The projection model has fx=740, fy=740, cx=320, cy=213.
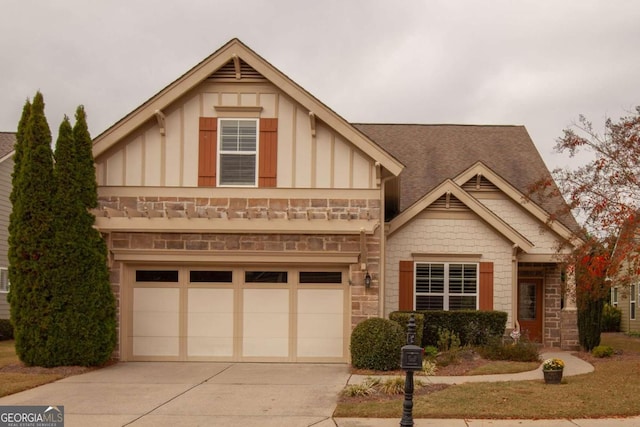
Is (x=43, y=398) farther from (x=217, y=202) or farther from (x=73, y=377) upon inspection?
(x=217, y=202)

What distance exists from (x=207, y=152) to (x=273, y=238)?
256 cm

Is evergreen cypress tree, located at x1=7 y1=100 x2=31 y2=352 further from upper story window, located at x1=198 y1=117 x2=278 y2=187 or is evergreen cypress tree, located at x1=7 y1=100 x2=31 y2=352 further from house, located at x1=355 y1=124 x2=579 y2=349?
house, located at x1=355 y1=124 x2=579 y2=349

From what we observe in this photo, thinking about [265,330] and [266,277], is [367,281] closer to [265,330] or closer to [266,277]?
[266,277]

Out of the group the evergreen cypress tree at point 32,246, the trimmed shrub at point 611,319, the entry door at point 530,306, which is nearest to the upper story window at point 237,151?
the evergreen cypress tree at point 32,246

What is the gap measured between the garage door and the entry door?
7.54 meters

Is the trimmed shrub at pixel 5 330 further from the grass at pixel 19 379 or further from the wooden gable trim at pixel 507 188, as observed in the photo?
the wooden gable trim at pixel 507 188

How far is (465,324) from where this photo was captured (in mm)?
19266

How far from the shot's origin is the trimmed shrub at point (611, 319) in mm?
33441

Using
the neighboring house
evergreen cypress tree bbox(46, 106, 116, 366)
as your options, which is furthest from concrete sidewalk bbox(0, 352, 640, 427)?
the neighboring house

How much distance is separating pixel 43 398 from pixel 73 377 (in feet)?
8.35

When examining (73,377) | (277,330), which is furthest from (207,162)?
(73,377)

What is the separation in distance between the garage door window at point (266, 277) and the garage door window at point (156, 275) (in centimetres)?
175

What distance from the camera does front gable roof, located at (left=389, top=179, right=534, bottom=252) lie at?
2006 centimetres

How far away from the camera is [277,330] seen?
57.4 feet
